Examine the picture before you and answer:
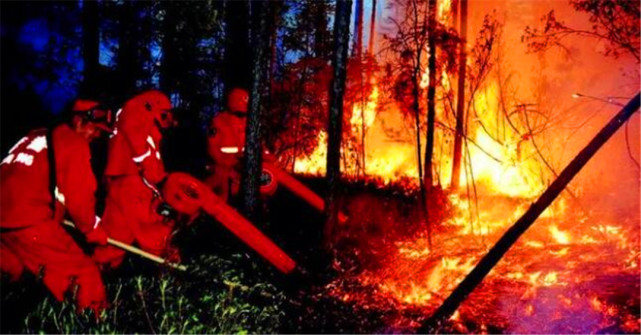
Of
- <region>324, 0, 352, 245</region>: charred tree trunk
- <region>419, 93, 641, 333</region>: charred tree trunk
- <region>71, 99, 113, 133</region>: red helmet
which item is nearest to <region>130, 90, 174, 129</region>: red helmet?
<region>71, 99, 113, 133</region>: red helmet

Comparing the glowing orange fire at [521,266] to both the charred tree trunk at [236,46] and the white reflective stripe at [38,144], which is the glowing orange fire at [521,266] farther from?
the charred tree trunk at [236,46]

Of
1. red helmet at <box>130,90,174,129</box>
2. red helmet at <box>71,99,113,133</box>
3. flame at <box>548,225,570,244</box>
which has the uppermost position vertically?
red helmet at <box>130,90,174,129</box>

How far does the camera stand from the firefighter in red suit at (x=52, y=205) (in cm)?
507

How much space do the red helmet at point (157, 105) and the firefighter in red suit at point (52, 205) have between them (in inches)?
69.4

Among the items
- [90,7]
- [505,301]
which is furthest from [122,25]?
[505,301]

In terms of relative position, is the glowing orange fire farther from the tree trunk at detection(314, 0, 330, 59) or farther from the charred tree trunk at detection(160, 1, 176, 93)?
the charred tree trunk at detection(160, 1, 176, 93)

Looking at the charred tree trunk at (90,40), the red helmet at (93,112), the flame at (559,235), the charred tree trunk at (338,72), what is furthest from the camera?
the charred tree trunk at (90,40)

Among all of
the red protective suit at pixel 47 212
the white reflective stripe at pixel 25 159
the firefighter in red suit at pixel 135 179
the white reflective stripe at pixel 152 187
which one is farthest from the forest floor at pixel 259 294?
the white reflective stripe at pixel 25 159

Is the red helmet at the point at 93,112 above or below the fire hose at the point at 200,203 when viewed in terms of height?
above

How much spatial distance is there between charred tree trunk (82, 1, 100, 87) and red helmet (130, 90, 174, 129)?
4.48 meters

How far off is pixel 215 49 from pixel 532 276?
396 inches

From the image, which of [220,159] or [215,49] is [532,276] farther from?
[215,49]

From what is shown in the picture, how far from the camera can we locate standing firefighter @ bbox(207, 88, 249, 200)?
9578 millimetres

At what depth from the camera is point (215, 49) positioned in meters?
14.3
